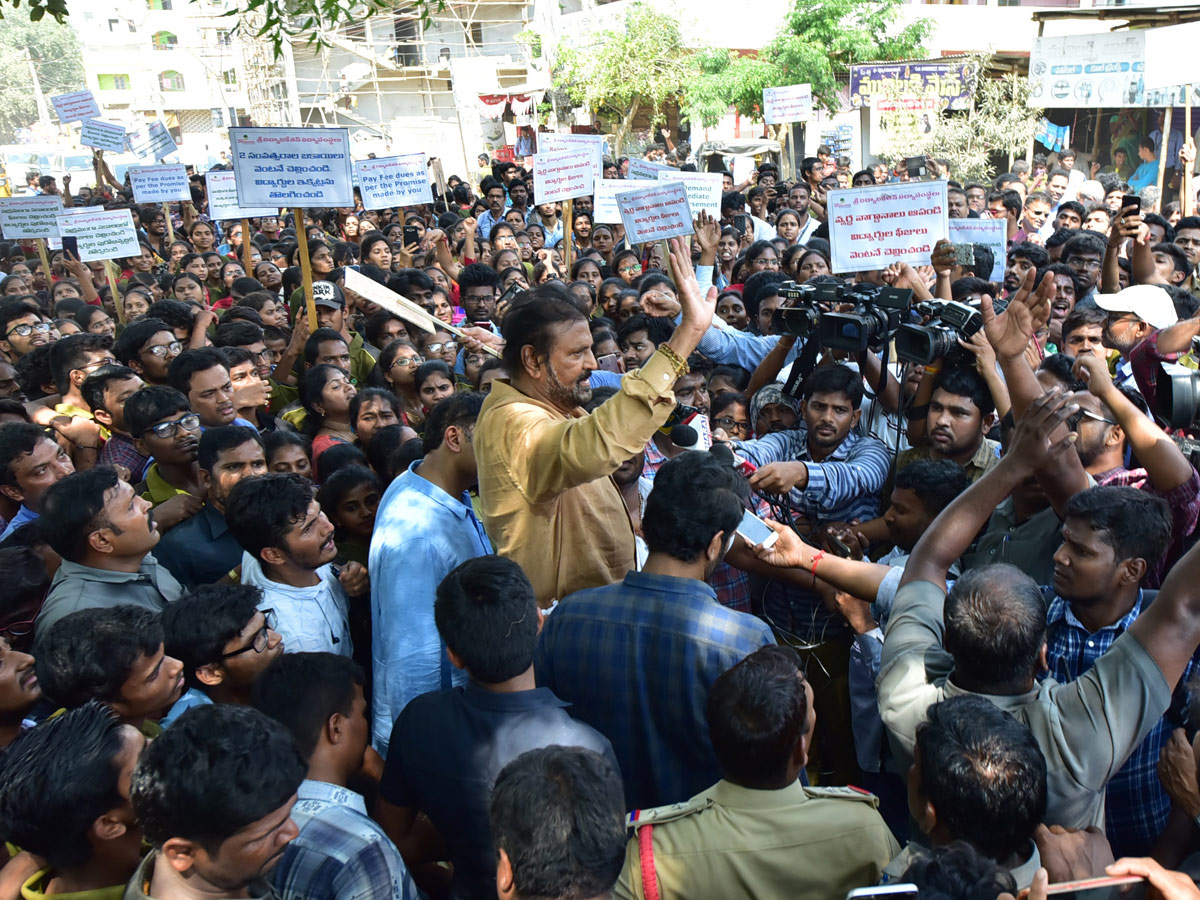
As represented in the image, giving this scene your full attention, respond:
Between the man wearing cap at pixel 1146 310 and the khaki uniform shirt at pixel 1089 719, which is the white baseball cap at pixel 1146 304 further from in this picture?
the khaki uniform shirt at pixel 1089 719

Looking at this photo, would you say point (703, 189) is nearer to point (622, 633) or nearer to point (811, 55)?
point (622, 633)

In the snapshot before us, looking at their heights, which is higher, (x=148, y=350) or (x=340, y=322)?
(x=148, y=350)

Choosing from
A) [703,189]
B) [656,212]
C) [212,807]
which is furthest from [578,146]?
[212,807]

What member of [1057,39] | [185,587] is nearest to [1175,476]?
[185,587]

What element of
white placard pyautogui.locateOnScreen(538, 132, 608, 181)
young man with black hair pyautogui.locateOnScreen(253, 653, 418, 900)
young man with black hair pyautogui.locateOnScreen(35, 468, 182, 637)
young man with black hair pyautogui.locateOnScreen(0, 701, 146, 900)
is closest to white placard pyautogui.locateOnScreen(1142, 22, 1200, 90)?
white placard pyautogui.locateOnScreen(538, 132, 608, 181)

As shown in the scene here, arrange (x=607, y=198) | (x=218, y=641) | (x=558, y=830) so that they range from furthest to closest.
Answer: (x=607, y=198)
(x=218, y=641)
(x=558, y=830)

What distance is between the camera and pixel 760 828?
1.79m

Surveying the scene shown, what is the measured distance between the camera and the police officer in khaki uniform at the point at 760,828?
1763 mm

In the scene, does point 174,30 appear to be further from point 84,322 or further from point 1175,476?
point 1175,476

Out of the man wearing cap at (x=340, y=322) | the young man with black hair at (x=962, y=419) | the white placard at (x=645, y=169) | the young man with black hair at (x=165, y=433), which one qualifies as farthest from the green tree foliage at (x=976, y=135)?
the young man with black hair at (x=165, y=433)

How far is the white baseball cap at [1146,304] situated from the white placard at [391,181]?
20.4 ft

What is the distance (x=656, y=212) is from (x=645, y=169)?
8.32ft

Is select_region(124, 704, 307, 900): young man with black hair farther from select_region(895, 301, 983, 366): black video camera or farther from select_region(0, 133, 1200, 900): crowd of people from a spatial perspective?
select_region(895, 301, 983, 366): black video camera

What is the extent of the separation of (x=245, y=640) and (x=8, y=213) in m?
7.08
